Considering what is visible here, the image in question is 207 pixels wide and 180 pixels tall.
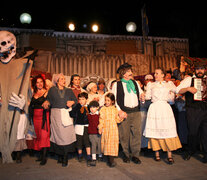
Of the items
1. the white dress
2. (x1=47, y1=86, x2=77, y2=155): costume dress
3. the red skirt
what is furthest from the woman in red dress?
the white dress

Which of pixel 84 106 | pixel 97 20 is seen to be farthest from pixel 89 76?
pixel 97 20

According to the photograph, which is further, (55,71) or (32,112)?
(55,71)

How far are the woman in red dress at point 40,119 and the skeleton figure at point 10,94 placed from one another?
0.65ft

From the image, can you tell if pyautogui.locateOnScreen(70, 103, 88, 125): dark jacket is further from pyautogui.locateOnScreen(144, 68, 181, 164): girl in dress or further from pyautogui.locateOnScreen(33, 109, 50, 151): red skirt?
pyautogui.locateOnScreen(144, 68, 181, 164): girl in dress

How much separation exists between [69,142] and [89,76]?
378 cm

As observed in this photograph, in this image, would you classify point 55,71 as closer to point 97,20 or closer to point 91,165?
point 91,165

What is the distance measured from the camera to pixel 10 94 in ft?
11.9

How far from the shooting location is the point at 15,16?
1016 cm

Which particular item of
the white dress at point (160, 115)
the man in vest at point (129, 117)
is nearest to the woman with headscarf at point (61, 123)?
the man in vest at point (129, 117)

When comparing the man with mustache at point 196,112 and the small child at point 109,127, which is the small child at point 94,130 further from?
the man with mustache at point 196,112

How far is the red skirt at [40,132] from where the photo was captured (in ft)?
11.5

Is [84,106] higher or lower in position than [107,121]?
higher

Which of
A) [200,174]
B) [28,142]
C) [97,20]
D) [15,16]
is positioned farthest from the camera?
[97,20]

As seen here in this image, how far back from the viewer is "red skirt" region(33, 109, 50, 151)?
11.5 ft
